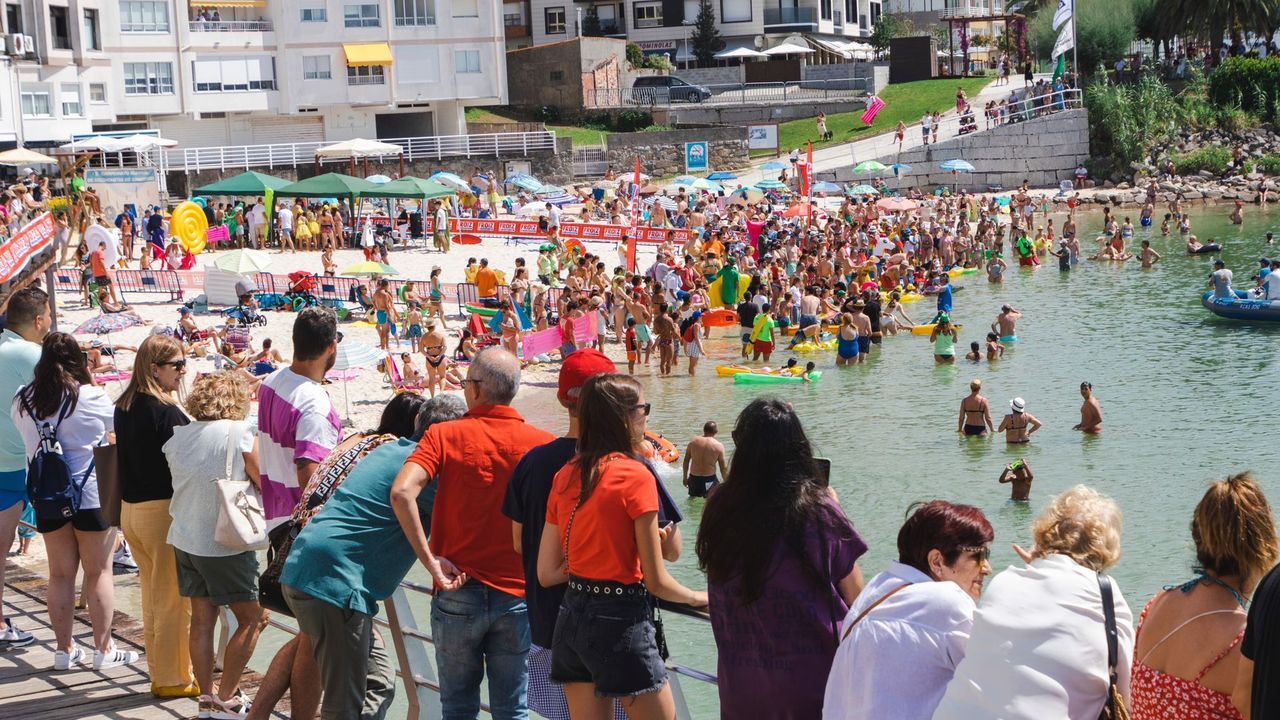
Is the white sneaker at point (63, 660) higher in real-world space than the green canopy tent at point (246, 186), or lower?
lower

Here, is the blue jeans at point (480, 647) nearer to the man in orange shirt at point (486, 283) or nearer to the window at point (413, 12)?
the man in orange shirt at point (486, 283)

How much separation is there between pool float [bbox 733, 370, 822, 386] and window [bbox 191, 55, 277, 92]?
37451mm

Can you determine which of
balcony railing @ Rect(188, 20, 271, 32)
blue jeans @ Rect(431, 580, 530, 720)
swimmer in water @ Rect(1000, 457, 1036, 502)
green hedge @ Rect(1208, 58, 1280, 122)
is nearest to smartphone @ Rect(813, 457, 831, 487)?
blue jeans @ Rect(431, 580, 530, 720)

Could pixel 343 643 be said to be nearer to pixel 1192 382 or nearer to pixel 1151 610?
pixel 1151 610

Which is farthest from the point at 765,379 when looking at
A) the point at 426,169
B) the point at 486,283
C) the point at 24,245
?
the point at 426,169

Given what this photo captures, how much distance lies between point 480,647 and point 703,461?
10.6m

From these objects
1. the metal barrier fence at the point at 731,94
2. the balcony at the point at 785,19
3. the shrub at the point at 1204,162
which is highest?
the balcony at the point at 785,19

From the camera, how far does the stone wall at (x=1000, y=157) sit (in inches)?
2152

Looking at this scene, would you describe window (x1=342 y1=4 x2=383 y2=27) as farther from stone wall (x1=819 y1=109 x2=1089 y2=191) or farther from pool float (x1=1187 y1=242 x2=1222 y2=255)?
pool float (x1=1187 y1=242 x2=1222 y2=255)

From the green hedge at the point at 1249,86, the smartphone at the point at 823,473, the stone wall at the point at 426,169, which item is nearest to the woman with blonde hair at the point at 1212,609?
the smartphone at the point at 823,473

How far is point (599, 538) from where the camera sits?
4.07 m

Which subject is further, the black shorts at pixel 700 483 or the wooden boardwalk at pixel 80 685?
the black shorts at pixel 700 483

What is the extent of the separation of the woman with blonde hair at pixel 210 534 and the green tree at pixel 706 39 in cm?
6841

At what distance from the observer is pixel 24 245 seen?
8.65m
